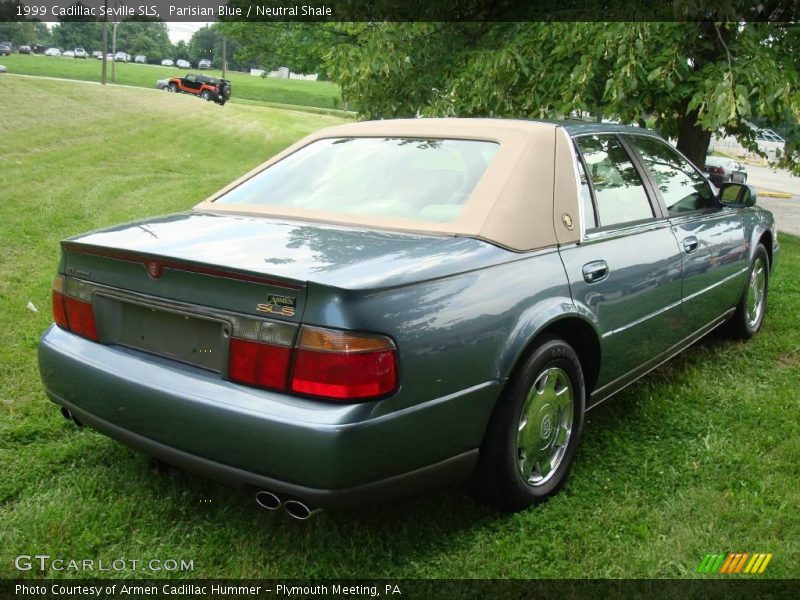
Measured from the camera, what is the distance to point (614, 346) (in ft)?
11.5

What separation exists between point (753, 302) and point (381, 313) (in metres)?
4.16

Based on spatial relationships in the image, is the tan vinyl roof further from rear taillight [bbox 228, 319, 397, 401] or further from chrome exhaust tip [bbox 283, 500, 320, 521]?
chrome exhaust tip [bbox 283, 500, 320, 521]

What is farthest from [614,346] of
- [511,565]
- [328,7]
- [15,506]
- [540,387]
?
[328,7]

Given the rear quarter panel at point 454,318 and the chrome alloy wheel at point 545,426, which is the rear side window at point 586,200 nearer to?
the rear quarter panel at point 454,318

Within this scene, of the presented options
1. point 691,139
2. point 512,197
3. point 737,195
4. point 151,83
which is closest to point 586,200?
point 512,197

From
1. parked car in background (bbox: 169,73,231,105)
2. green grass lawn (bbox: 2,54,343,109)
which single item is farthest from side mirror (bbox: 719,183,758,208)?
green grass lawn (bbox: 2,54,343,109)

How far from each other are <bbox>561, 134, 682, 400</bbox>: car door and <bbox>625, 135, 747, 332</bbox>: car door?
177mm

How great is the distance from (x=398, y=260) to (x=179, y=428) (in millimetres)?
910

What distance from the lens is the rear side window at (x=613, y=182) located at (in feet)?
11.8

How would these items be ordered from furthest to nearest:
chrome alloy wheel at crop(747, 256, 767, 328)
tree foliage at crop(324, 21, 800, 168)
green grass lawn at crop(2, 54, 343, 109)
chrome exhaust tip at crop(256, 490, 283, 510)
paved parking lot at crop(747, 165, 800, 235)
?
green grass lawn at crop(2, 54, 343, 109), paved parking lot at crop(747, 165, 800, 235), tree foliage at crop(324, 21, 800, 168), chrome alloy wheel at crop(747, 256, 767, 328), chrome exhaust tip at crop(256, 490, 283, 510)

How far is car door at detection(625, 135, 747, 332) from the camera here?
4176 mm

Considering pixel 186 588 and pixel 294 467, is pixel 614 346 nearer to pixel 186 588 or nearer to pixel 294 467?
pixel 294 467

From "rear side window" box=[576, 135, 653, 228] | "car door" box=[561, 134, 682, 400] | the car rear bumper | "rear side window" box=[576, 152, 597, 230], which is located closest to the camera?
the car rear bumper

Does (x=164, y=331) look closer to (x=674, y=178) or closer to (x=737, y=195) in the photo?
(x=674, y=178)
